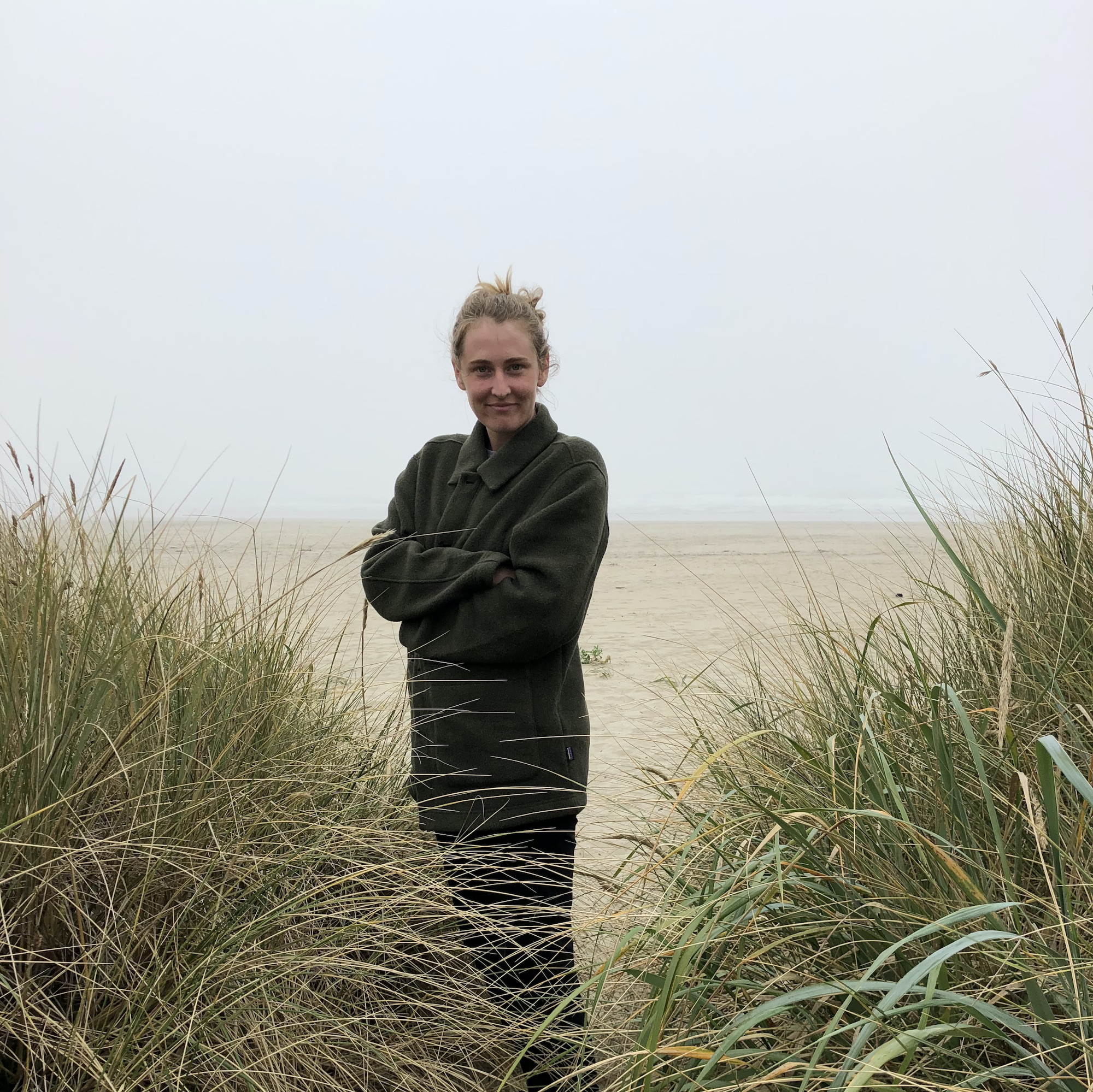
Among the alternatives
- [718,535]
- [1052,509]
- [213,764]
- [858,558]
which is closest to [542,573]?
[213,764]

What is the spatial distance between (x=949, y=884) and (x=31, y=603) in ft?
6.53

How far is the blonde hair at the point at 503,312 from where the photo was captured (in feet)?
8.66

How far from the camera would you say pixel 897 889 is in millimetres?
1703

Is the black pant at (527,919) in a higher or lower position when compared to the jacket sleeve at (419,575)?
lower

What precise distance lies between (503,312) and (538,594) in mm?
765

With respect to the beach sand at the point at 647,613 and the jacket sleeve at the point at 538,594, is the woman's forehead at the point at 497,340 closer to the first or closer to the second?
the jacket sleeve at the point at 538,594

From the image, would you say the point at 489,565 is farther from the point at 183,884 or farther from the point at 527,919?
the point at 183,884

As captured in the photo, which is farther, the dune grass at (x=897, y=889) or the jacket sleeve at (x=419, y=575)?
the jacket sleeve at (x=419, y=575)

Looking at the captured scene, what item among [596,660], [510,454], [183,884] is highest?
[510,454]

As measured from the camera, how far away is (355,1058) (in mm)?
2125

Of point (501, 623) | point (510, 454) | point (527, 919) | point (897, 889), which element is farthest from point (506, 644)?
point (897, 889)

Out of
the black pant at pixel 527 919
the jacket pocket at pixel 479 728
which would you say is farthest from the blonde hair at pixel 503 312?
the black pant at pixel 527 919

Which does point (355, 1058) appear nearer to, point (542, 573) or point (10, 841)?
point (10, 841)

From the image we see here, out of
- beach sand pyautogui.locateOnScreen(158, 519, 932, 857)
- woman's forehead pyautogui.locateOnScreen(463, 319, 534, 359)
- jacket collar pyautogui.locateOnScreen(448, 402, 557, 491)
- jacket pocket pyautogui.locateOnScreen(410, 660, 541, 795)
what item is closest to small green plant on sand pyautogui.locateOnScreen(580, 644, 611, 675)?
beach sand pyautogui.locateOnScreen(158, 519, 932, 857)
